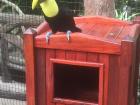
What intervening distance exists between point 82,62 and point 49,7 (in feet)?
1.20

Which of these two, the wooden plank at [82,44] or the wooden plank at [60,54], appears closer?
the wooden plank at [82,44]

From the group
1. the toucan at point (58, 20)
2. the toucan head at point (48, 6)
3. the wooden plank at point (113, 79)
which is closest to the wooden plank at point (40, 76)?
the toucan at point (58, 20)

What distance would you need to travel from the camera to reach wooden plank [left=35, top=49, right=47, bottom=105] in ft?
7.88

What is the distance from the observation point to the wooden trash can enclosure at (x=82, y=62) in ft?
7.39

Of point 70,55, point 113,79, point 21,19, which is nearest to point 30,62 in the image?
point 70,55

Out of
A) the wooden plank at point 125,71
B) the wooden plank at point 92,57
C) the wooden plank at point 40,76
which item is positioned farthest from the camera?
the wooden plank at point 40,76

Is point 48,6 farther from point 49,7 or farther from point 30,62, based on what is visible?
point 30,62

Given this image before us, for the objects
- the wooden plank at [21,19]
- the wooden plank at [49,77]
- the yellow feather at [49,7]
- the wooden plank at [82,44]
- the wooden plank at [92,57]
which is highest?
the yellow feather at [49,7]

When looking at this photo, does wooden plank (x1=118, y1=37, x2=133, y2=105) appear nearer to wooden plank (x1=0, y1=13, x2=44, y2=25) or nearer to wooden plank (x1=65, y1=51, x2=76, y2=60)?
wooden plank (x1=65, y1=51, x2=76, y2=60)

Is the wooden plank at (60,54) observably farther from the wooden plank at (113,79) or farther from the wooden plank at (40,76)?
the wooden plank at (113,79)

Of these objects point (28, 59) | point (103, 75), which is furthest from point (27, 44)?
point (103, 75)

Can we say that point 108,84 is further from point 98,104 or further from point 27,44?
point 27,44

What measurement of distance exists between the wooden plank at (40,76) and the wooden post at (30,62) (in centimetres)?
3

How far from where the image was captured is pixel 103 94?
92.3 inches
